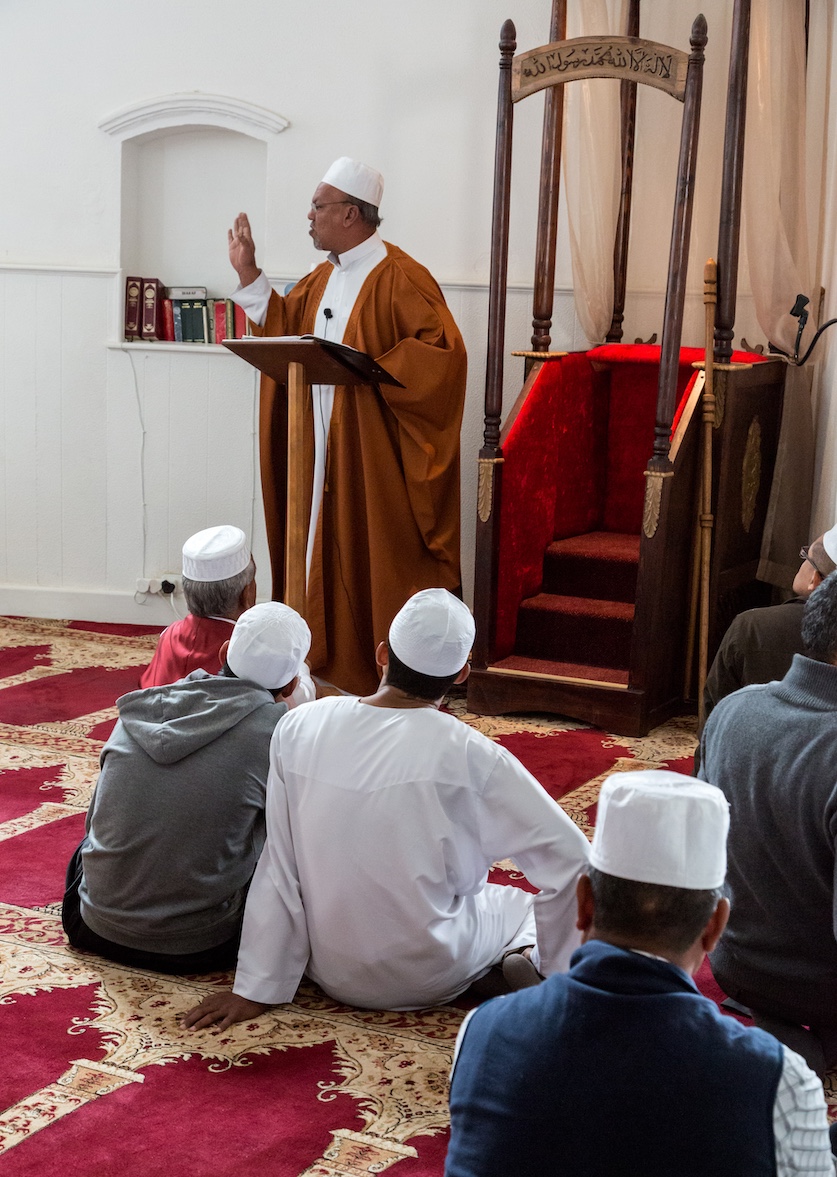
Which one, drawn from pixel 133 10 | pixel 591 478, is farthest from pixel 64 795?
pixel 133 10

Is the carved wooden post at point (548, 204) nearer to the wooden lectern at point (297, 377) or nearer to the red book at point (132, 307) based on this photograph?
the wooden lectern at point (297, 377)

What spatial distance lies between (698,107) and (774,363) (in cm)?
116

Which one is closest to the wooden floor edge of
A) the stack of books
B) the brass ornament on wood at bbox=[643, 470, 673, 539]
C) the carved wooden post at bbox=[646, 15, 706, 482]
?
the brass ornament on wood at bbox=[643, 470, 673, 539]

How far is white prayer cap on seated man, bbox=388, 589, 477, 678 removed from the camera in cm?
249

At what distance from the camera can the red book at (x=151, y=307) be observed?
21.3ft

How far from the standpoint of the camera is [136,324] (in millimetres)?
6547

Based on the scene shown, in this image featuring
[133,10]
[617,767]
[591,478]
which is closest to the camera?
[617,767]

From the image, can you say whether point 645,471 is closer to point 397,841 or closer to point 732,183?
point 732,183

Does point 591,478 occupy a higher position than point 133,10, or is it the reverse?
point 133,10

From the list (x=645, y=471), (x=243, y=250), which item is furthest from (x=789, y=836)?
(x=243, y=250)

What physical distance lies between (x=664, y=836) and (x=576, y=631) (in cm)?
382

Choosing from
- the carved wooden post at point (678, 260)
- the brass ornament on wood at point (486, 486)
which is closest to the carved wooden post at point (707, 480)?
the carved wooden post at point (678, 260)

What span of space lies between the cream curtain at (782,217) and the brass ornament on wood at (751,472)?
26cm

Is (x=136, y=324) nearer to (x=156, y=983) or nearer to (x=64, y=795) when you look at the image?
(x=64, y=795)
